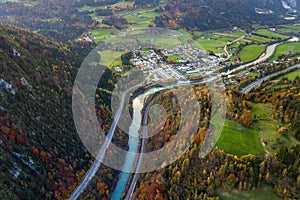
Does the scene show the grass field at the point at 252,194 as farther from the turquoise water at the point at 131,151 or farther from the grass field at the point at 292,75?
the grass field at the point at 292,75

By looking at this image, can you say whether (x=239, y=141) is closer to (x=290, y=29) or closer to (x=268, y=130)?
(x=268, y=130)

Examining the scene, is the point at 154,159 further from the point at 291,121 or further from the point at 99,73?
the point at 99,73

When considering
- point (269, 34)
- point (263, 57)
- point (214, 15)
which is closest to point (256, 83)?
point (263, 57)

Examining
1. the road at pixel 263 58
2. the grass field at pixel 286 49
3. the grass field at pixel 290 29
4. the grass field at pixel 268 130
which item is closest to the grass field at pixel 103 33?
the road at pixel 263 58

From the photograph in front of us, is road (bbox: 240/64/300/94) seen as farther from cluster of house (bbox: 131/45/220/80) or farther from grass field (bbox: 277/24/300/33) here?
grass field (bbox: 277/24/300/33)

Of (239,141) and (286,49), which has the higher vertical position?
(239,141)

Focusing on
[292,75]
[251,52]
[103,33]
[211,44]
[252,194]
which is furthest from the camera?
[103,33]
